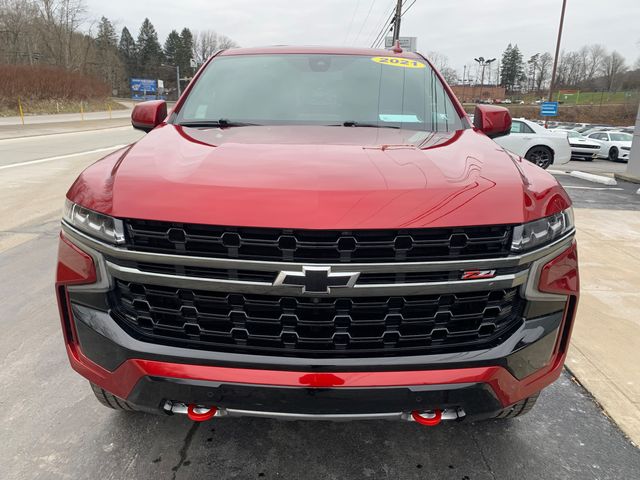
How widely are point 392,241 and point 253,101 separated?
5.33 ft

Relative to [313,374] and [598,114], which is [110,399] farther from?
[598,114]

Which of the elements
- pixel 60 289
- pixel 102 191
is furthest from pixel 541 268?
pixel 60 289

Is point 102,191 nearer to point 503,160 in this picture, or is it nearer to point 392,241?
point 392,241

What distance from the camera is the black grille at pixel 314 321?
63.6 inches

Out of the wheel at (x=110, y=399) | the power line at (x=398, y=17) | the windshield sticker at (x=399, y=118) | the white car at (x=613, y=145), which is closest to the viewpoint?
the wheel at (x=110, y=399)

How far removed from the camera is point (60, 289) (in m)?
1.78

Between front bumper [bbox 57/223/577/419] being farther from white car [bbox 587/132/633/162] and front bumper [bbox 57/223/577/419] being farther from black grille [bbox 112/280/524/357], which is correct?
white car [bbox 587/132/633/162]

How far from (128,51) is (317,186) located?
127207 mm

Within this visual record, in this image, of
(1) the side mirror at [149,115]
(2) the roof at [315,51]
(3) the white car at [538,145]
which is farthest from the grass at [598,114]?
(1) the side mirror at [149,115]

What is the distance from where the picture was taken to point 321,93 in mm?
2859

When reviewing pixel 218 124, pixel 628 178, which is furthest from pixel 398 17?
pixel 218 124

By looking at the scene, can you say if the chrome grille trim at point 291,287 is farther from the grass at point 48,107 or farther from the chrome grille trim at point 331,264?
the grass at point 48,107

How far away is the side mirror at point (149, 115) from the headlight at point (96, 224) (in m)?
1.30

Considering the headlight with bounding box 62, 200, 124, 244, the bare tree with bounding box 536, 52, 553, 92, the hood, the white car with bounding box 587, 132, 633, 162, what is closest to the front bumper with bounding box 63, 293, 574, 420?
the headlight with bounding box 62, 200, 124, 244
